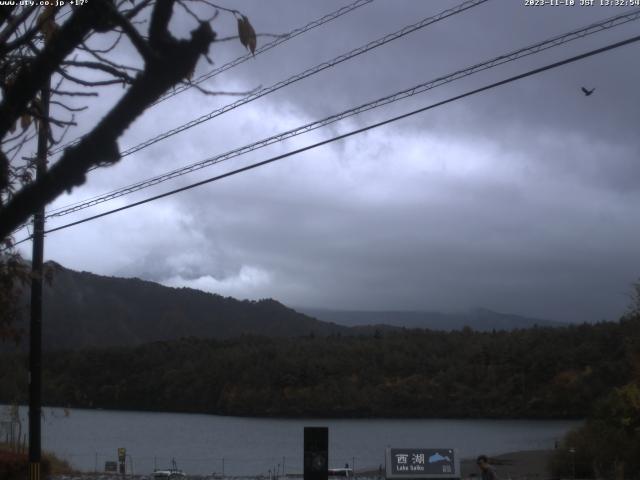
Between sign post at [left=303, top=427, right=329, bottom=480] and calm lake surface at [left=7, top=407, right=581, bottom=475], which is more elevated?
sign post at [left=303, top=427, right=329, bottom=480]

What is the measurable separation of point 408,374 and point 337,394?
7.86 m

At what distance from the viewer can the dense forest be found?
243 feet

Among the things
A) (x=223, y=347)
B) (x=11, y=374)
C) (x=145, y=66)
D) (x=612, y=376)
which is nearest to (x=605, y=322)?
(x=612, y=376)

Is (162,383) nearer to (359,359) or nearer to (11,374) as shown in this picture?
(359,359)

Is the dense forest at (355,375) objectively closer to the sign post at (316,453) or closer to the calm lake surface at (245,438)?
the calm lake surface at (245,438)

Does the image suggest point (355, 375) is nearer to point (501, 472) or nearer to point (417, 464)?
point (501, 472)

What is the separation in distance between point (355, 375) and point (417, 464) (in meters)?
64.8

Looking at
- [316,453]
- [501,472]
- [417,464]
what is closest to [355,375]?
[501,472]

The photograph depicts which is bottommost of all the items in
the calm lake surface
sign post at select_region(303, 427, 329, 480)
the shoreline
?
the calm lake surface

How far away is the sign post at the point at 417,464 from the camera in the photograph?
21.9 meters

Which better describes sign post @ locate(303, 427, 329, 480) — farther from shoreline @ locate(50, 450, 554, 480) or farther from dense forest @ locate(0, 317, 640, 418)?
dense forest @ locate(0, 317, 640, 418)

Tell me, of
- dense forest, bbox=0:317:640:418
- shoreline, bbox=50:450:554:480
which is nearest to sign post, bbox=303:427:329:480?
shoreline, bbox=50:450:554:480

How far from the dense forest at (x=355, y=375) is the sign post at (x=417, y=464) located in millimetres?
48746

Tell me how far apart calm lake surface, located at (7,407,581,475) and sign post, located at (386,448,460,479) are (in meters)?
26.0
